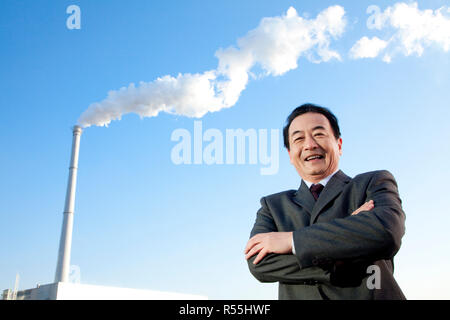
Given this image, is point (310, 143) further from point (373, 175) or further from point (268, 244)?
point (268, 244)

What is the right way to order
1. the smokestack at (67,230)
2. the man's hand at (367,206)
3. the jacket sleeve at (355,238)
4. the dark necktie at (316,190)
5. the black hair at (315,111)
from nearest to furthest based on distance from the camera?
the jacket sleeve at (355,238), the man's hand at (367,206), the dark necktie at (316,190), the black hair at (315,111), the smokestack at (67,230)

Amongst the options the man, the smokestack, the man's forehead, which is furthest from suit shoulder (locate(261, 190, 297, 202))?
the smokestack

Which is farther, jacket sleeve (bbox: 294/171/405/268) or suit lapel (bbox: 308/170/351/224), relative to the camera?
suit lapel (bbox: 308/170/351/224)

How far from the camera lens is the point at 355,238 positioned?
6.73ft

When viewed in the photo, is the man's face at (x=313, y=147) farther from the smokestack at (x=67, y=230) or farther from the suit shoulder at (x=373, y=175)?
the smokestack at (x=67, y=230)

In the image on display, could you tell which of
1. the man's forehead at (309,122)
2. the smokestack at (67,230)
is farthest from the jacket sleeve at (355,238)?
the smokestack at (67,230)

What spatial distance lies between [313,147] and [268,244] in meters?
0.64

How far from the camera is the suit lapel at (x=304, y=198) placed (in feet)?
8.05

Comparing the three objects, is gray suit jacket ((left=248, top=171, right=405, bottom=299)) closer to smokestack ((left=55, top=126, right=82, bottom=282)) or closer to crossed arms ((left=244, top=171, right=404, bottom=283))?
crossed arms ((left=244, top=171, right=404, bottom=283))

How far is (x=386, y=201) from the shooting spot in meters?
2.22

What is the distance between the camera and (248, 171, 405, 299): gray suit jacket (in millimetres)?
2047
